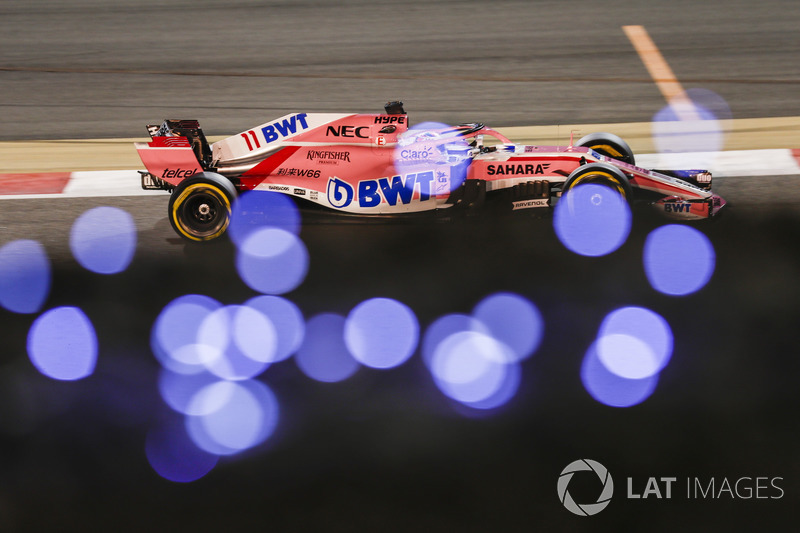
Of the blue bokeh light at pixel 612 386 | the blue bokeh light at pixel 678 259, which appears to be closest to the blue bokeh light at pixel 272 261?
the blue bokeh light at pixel 612 386

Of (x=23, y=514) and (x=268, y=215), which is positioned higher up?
(x=268, y=215)

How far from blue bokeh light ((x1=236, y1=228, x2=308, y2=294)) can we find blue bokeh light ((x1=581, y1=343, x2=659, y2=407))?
9.01 feet

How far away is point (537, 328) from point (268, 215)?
2980mm

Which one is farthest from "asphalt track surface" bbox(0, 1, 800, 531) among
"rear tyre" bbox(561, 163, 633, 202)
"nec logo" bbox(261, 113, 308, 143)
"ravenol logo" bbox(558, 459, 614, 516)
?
"nec logo" bbox(261, 113, 308, 143)

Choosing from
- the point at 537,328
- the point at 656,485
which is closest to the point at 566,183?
the point at 537,328

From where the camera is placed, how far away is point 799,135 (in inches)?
468

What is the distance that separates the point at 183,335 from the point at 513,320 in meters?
2.59

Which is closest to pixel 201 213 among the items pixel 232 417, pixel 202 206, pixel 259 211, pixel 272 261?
pixel 202 206

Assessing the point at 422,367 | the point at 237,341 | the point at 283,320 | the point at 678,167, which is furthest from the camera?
the point at 678,167

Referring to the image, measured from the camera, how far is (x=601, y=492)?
17.7 ft

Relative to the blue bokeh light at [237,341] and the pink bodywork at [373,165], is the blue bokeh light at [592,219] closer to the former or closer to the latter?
the pink bodywork at [373,165]

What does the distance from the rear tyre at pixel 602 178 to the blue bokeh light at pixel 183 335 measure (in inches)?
131

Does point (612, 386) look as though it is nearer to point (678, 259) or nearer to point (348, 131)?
point (678, 259)

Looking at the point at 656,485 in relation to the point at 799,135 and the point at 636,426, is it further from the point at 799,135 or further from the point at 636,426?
the point at 799,135
